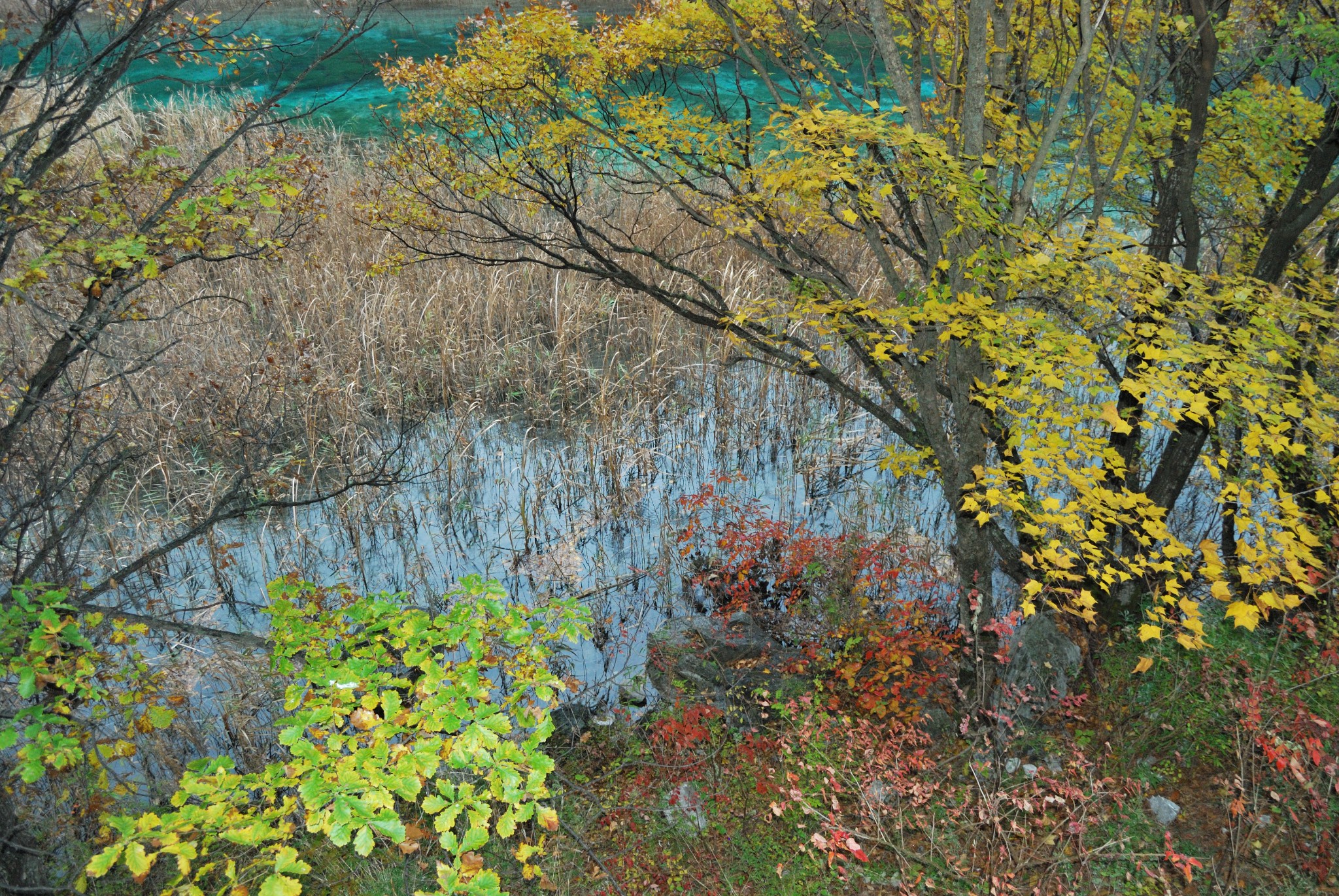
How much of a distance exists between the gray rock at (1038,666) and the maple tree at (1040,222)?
0.75 ft

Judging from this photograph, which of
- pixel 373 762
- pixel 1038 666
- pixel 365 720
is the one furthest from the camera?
pixel 1038 666

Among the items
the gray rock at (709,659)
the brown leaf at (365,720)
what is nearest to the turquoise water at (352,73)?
the gray rock at (709,659)

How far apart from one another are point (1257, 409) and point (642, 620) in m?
4.62

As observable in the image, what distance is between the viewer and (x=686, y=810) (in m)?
4.66

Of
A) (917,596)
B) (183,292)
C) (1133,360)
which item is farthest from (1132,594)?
(183,292)

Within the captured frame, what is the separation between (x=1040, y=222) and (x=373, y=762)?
4786 millimetres

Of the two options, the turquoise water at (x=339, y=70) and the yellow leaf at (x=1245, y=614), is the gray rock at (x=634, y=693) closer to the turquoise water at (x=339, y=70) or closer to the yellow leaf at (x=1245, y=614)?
the yellow leaf at (x=1245, y=614)

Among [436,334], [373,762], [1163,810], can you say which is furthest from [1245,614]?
[436,334]

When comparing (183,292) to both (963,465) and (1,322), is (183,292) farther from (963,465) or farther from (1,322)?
(963,465)

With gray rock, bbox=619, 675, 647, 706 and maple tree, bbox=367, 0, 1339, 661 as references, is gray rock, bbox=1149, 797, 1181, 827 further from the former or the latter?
gray rock, bbox=619, 675, 647, 706

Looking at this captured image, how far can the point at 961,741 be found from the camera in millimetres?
5117

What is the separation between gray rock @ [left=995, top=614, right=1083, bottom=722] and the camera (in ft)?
16.9

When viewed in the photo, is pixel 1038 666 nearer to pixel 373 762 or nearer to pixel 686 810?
pixel 686 810

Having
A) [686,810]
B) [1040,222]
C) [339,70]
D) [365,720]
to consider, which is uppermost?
[339,70]
